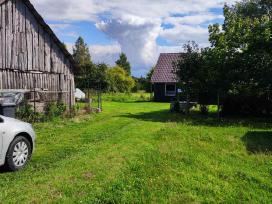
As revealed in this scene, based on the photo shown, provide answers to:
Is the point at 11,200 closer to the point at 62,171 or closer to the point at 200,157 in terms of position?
the point at 62,171

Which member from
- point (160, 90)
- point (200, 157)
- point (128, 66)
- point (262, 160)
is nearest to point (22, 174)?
point (200, 157)

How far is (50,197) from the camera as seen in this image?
6.75m

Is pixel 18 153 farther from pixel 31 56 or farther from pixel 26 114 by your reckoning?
pixel 31 56

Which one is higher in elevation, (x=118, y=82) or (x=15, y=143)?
(x=118, y=82)

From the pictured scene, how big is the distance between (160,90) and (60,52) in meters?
21.4

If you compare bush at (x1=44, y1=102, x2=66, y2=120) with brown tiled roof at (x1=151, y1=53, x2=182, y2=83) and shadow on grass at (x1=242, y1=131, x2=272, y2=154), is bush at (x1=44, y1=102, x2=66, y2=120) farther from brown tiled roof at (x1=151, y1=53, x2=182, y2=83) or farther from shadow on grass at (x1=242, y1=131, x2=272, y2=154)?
brown tiled roof at (x1=151, y1=53, x2=182, y2=83)

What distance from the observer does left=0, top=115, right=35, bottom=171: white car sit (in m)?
8.41

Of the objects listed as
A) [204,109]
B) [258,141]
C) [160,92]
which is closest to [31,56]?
[204,109]

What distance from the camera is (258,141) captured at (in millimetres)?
12805

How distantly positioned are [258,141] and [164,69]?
3160 centimetres

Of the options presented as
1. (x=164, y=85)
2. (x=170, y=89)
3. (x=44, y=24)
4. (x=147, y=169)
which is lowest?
(x=147, y=169)

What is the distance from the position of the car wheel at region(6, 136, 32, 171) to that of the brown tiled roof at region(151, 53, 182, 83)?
107ft

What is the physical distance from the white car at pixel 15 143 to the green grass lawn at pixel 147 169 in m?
0.26

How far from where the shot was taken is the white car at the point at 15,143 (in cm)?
841
